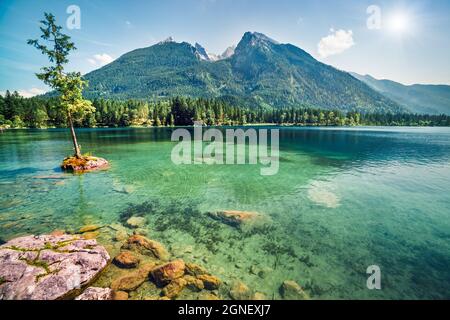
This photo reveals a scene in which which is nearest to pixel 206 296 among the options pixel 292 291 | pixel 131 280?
pixel 131 280

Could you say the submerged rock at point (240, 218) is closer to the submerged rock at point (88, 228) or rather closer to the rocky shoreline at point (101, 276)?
the rocky shoreline at point (101, 276)

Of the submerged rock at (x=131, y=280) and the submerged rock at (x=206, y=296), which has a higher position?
the submerged rock at (x=131, y=280)

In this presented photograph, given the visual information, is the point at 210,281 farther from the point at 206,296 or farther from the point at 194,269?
the point at 194,269

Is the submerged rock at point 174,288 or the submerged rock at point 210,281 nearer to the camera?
the submerged rock at point 174,288

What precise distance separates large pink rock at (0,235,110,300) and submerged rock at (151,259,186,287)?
2.90 m

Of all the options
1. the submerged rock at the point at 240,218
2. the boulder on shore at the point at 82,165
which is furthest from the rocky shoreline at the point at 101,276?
the boulder on shore at the point at 82,165

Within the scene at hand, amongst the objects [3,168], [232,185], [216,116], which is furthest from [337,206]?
[216,116]

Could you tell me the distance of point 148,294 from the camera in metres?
9.41

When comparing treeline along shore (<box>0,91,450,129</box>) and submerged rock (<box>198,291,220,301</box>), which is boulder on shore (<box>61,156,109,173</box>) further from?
treeline along shore (<box>0,91,450,129</box>)

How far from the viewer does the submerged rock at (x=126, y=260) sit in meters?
11.1

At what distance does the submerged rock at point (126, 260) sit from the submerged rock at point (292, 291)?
7409mm
